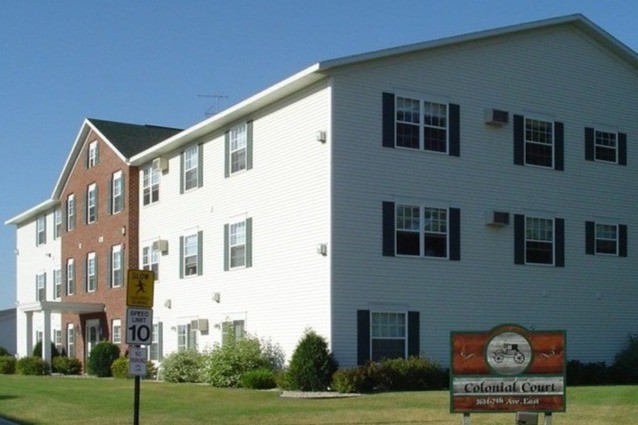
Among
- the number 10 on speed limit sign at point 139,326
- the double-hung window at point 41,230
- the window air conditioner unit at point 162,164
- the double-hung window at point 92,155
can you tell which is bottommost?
the number 10 on speed limit sign at point 139,326

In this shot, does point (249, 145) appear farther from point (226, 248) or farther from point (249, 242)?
point (226, 248)

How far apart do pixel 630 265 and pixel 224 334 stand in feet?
43.0

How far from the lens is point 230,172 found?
111 ft

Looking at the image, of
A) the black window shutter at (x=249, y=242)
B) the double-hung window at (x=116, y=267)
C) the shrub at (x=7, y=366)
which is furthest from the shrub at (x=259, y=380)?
the shrub at (x=7, y=366)

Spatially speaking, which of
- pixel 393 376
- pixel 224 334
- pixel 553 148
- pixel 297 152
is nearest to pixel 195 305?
pixel 224 334

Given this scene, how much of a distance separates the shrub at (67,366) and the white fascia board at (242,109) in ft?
34.3

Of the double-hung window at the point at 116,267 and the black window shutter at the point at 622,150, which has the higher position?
the black window shutter at the point at 622,150

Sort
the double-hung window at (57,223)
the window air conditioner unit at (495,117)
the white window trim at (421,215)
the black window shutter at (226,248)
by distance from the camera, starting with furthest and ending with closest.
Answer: the double-hung window at (57,223) < the black window shutter at (226,248) < the window air conditioner unit at (495,117) < the white window trim at (421,215)

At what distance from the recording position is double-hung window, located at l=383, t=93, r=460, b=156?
2884 centimetres

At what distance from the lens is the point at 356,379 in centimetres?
2623

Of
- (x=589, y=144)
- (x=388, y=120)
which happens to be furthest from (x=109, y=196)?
(x=589, y=144)

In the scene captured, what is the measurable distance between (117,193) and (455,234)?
1859 centimetres

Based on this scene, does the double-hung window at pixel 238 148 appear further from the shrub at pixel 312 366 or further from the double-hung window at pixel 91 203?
the double-hung window at pixel 91 203

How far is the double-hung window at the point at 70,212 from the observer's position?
4925 cm
